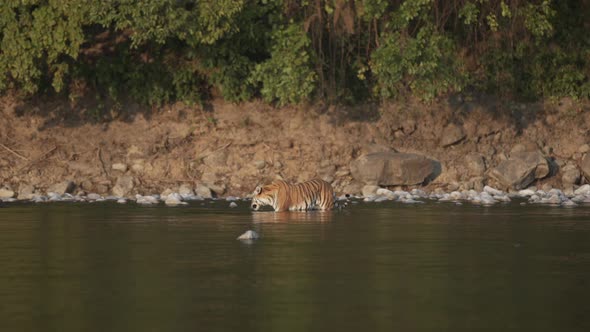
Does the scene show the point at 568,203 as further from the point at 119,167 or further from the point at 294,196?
the point at 119,167

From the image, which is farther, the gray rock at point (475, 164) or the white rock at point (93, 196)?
the gray rock at point (475, 164)

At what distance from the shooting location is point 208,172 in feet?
85.6

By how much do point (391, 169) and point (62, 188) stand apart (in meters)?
7.09

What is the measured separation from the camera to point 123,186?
25.1 m

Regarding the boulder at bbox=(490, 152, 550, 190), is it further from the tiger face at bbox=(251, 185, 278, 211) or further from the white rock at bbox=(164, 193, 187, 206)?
the tiger face at bbox=(251, 185, 278, 211)

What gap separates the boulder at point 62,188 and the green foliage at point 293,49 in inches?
83.5

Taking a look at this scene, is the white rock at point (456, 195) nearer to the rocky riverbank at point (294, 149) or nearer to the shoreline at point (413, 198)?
the shoreline at point (413, 198)

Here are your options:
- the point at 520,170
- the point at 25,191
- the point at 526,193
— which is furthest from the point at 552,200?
the point at 25,191

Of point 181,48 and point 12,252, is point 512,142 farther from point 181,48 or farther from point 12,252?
point 12,252

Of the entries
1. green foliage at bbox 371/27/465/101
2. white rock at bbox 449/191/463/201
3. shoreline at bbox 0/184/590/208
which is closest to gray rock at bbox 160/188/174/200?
shoreline at bbox 0/184/590/208

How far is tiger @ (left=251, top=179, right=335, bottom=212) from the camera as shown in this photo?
19.3 m

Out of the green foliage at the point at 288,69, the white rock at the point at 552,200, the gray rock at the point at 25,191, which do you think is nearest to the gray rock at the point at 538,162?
the white rock at the point at 552,200

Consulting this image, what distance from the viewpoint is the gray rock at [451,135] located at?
88.7ft

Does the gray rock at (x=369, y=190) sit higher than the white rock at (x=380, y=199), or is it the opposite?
the white rock at (x=380, y=199)
